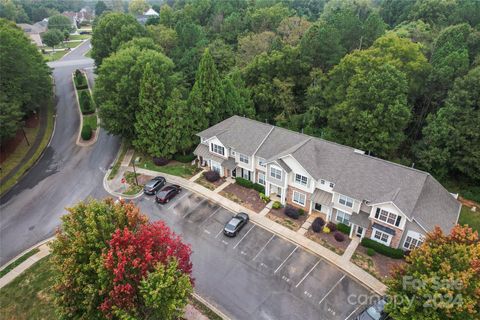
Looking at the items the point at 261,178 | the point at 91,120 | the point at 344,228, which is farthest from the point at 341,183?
the point at 91,120

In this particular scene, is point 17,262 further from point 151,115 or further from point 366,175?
point 366,175

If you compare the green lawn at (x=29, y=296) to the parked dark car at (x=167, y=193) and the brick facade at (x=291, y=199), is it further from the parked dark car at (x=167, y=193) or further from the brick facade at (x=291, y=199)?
the brick facade at (x=291, y=199)

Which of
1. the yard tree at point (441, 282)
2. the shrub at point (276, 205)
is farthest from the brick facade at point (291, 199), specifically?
the yard tree at point (441, 282)

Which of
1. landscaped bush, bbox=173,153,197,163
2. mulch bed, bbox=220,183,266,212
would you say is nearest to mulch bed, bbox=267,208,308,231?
mulch bed, bbox=220,183,266,212

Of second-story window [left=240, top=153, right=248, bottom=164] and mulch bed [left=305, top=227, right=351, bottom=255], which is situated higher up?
second-story window [left=240, top=153, right=248, bottom=164]

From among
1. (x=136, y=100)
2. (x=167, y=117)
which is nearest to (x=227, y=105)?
(x=167, y=117)

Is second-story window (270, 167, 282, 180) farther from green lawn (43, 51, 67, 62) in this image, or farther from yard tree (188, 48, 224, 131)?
green lawn (43, 51, 67, 62)
